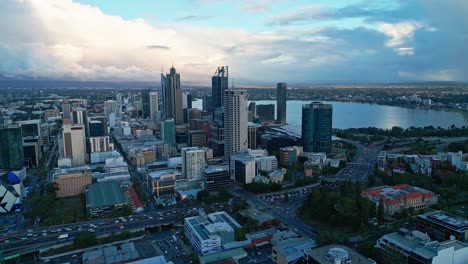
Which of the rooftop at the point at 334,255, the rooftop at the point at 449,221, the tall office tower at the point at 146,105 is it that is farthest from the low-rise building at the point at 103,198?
the tall office tower at the point at 146,105

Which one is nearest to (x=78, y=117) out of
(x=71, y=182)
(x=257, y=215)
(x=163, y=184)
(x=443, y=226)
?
(x=71, y=182)

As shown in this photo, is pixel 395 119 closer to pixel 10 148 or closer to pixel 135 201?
pixel 135 201

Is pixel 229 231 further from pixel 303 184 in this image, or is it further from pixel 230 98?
pixel 230 98

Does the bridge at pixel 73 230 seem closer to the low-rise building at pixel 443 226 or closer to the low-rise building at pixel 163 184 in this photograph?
the low-rise building at pixel 163 184

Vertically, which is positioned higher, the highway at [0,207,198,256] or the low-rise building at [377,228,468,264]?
Answer: the low-rise building at [377,228,468,264]

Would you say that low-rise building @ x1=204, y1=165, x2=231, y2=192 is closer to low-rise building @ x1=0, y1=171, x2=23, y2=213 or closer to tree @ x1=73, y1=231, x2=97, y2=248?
tree @ x1=73, y1=231, x2=97, y2=248

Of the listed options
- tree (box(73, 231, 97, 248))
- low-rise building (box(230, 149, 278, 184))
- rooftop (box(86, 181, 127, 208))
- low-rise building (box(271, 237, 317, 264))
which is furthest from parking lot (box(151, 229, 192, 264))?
low-rise building (box(230, 149, 278, 184))
